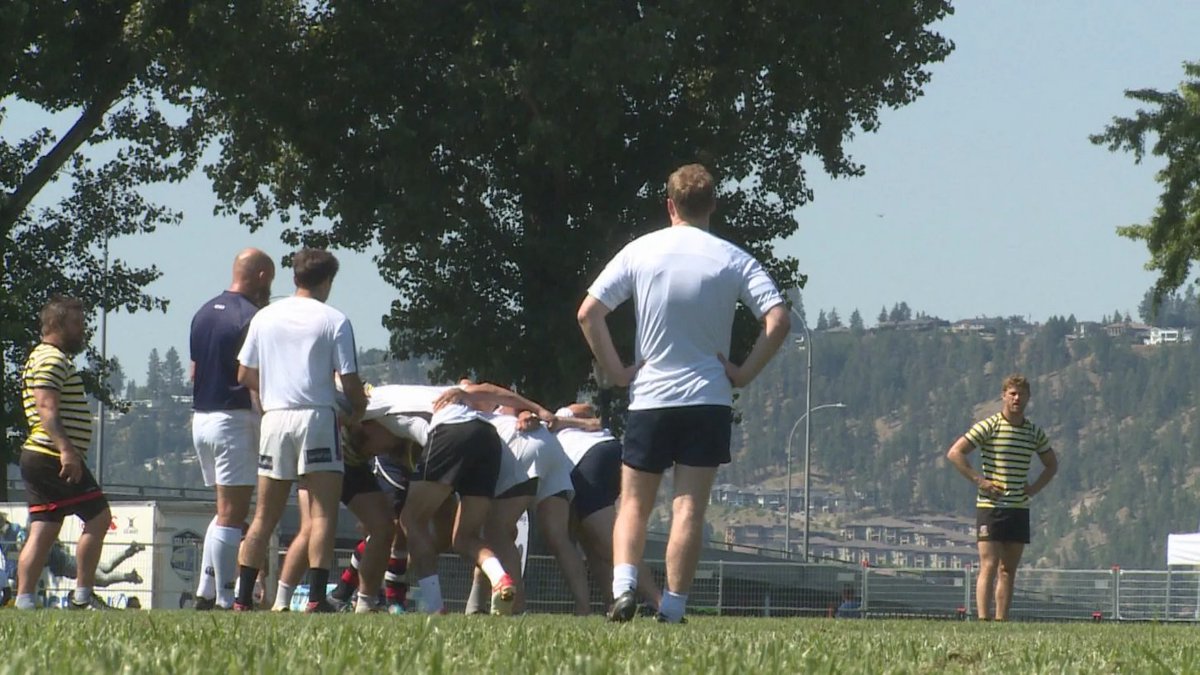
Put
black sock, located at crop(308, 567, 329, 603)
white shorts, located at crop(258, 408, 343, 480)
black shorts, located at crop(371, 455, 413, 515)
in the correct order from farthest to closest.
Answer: black shorts, located at crop(371, 455, 413, 515) < black sock, located at crop(308, 567, 329, 603) < white shorts, located at crop(258, 408, 343, 480)

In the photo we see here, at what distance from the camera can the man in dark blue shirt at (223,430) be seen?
35.3 ft

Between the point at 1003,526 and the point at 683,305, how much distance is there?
7151 millimetres

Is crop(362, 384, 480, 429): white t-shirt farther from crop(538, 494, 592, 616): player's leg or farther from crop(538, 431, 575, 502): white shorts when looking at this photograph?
crop(538, 494, 592, 616): player's leg

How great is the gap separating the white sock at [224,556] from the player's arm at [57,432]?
881mm

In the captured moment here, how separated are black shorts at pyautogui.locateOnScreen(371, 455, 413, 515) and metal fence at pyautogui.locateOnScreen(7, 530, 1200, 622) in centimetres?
543

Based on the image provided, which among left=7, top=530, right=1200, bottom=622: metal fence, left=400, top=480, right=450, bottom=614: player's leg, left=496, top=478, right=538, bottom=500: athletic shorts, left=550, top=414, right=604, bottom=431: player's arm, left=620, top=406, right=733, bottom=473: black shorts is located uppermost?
left=550, top=414, right=604, bottom=431: player's arm

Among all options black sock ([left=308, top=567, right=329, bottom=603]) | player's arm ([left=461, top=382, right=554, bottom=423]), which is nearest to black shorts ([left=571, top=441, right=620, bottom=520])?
player's arm ([left=461, top=382, right=554, bottom=423])

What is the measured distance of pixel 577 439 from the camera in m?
13.1

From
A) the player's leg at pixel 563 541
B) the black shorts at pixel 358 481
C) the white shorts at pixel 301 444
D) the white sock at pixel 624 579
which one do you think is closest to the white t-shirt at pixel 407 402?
the black shorts at pixel 358 481

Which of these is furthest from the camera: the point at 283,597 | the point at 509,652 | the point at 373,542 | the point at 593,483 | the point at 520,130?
the point at 520,130

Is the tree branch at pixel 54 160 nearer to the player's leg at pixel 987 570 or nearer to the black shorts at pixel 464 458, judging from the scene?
the player's leg at pixel 987 570

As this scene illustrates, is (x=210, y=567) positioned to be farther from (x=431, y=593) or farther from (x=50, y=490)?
(x=431, y=593)

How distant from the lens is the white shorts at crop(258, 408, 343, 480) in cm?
1032

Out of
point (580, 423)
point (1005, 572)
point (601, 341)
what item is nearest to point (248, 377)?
point (601, 341)
